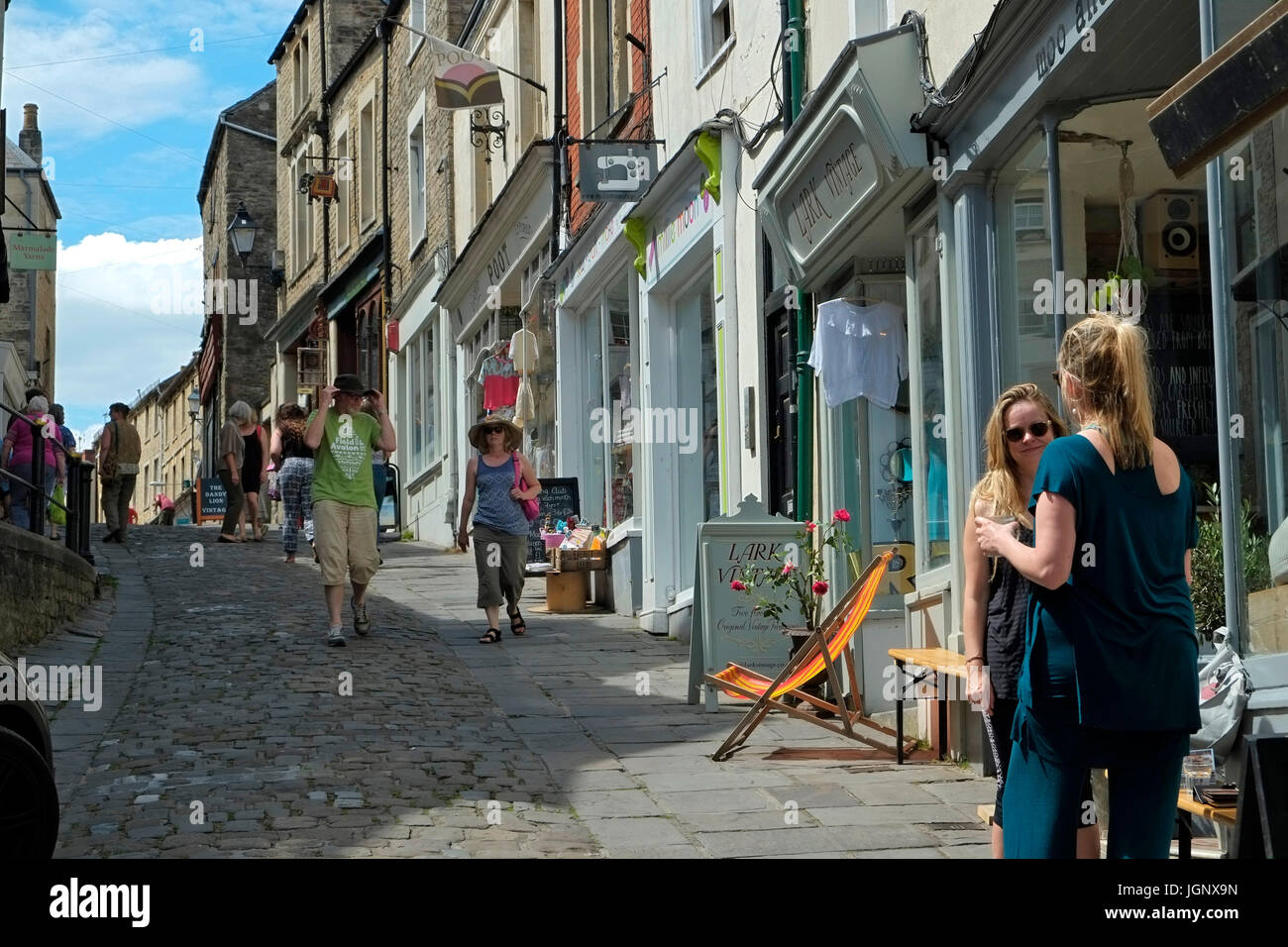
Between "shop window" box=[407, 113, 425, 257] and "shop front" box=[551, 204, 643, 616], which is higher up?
"shop window" box=[407, 113, 425, 257]

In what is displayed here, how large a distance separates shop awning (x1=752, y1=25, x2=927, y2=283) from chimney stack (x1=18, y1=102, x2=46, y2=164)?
35031 mm

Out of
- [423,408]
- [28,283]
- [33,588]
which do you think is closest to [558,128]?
[33,588]

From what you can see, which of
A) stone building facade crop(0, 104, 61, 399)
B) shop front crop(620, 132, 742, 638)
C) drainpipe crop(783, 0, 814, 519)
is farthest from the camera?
stone building facade crop(0, 104, 61, 399)

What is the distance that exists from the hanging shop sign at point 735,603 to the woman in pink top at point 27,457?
5.81 metres

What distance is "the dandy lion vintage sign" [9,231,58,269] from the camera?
25750 mm

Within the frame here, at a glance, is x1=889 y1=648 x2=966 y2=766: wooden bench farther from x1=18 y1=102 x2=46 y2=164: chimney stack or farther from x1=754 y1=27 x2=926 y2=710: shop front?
x1=18 y1=102 x2=46 y2=164: chimney stack

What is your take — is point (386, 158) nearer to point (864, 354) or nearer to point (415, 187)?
point (415, 187)

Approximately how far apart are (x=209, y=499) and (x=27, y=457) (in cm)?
2222

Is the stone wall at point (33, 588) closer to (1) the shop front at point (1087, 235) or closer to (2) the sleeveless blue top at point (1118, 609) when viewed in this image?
(1) the shop front at point (1087, 235)

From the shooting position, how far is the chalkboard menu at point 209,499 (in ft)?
121

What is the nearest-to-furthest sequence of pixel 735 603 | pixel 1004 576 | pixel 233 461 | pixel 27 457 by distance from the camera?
pixel 1004 576
pixel 735 603
pixel 27 457
pixel 233 461

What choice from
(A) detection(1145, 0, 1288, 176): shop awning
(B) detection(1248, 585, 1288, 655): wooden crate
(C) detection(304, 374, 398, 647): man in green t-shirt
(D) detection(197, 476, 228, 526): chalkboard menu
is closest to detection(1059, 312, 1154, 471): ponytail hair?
(A) detection(1145, 0, 1288, 176): shop awning

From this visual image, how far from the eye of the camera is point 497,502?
1251 centimetres
